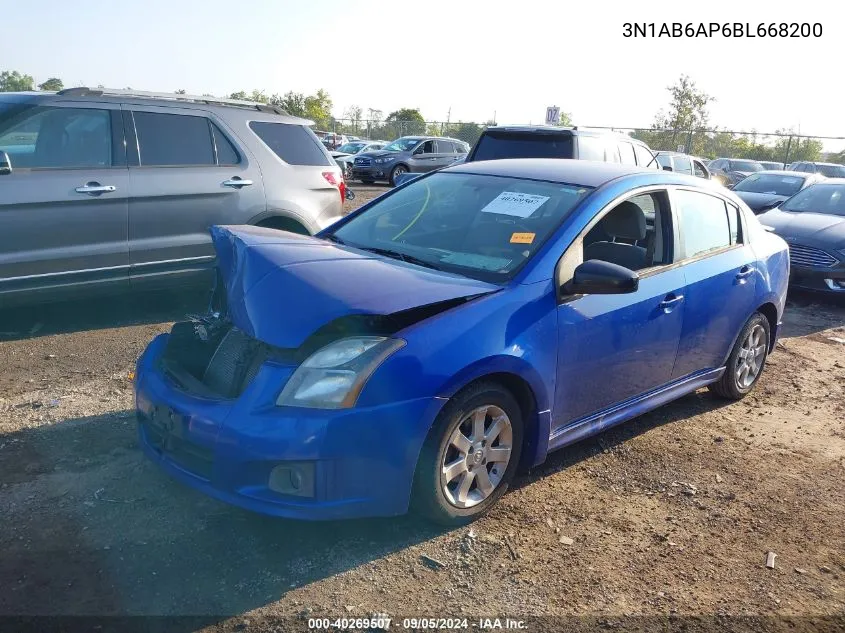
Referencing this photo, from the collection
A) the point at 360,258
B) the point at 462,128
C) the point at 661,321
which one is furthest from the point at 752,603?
the point at 462,128

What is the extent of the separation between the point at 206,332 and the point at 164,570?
1147mm

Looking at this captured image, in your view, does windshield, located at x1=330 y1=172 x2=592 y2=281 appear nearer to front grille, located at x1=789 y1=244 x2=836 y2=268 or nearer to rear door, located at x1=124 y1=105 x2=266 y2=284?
rear door, located at x1=124 y1=105 x2=266 y2=284

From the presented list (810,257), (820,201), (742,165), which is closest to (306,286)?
(810,257)

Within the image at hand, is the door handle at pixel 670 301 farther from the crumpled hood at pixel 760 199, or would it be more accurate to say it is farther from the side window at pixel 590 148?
the crumpled hood at pixel 760 199

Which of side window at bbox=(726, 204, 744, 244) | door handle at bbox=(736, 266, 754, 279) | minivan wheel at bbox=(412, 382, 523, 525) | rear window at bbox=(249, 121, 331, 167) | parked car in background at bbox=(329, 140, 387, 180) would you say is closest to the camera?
minivan wheel at bbox=(412, 382, 523, 525)

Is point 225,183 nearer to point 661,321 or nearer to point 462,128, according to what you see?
point 661,321

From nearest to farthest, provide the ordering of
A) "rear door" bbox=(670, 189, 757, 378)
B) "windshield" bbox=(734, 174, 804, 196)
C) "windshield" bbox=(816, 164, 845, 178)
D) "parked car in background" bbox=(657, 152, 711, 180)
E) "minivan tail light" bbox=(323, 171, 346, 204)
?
1. "rear door" bbox=(670, 189, 757, 378)
2. "minivan tail light" bbox=(323, 171, 346, 204)
3. "windshield" bbox=(734, 174, 804, 196)
4. "parked car in background" bbox=(657, 152, 711, 180)
5. "windshield" bbox=(816, 164, 845, 178)

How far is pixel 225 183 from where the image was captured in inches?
256

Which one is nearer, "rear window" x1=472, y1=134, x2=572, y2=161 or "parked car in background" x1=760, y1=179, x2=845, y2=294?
"parked car in background" x1=760, y1=179, x2=845, y2=294

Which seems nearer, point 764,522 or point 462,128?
point 764,522

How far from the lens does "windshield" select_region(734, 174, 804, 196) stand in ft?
44.7

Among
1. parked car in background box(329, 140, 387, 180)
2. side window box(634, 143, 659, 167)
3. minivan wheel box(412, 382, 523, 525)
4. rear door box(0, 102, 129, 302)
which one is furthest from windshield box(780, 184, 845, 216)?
parked car in background box(329, 140, 387, 180)

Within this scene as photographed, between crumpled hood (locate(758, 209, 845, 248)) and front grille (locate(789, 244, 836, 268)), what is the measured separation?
124 millimetres

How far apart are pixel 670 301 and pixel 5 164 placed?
4596 millimetres
